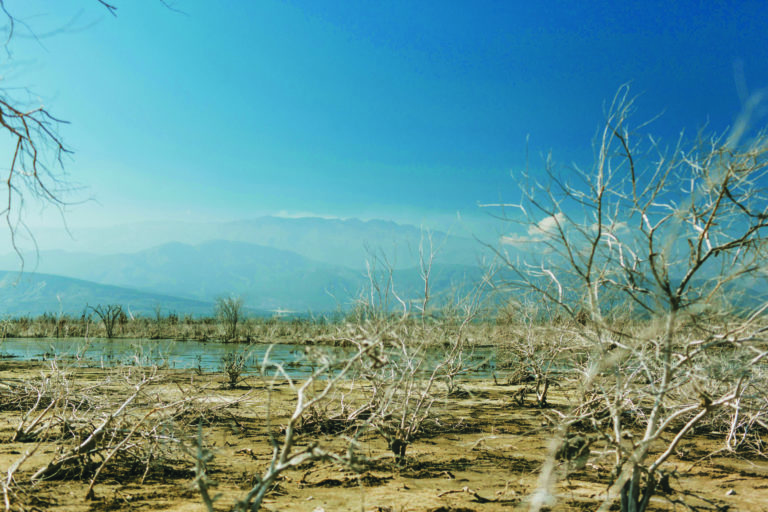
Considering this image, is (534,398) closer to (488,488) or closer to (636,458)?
(488,488)

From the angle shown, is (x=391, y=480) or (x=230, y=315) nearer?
(x=391, y=480)

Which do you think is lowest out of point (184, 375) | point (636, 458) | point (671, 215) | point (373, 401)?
point (184, 375)

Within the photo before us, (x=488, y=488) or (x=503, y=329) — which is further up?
(x=503, y=329)

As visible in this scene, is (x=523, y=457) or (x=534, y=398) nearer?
(x=523, y=457)

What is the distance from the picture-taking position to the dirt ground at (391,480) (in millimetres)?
4668

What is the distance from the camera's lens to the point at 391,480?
5.57m

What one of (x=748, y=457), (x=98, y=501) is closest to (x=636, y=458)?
(x=98, y=501)

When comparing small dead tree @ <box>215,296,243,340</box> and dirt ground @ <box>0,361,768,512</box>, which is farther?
small dead tree @ <box>215,296,243,340</box>

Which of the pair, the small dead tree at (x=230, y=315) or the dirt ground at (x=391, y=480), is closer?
the dirt ground at (x=391, y=480)

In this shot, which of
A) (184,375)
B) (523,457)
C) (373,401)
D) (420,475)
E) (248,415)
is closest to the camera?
(420,475)

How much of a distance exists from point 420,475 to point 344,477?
89 centimetres

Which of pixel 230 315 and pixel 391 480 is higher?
pixel 230 315

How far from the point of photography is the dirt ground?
4.67 metres

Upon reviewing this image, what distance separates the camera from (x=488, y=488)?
5363 mm
